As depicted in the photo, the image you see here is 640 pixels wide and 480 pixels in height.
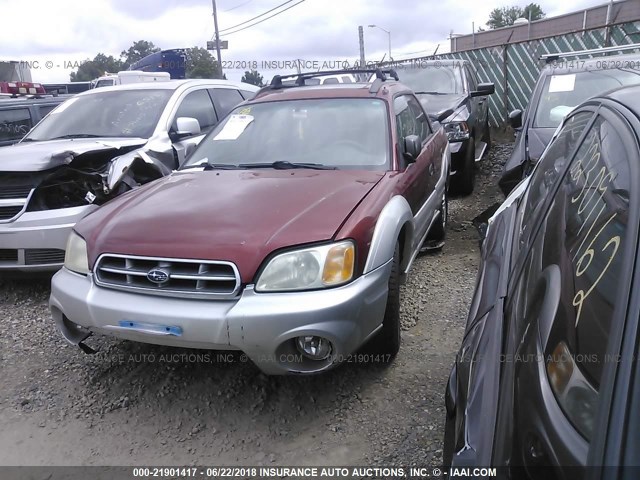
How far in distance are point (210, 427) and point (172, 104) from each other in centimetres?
380

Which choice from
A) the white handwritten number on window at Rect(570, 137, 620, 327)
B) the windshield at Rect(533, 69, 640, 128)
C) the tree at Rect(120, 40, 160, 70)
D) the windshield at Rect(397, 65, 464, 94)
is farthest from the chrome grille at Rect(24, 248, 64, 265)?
the tree at Rect(120, 40, 160, 70)

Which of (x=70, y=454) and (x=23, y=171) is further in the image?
(x=23, y=171)

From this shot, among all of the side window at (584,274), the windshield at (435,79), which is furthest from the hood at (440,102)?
the side window at (584,274)

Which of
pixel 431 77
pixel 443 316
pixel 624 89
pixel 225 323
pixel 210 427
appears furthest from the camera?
pixel 431 77

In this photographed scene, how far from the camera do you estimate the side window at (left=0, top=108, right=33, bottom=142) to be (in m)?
6.59

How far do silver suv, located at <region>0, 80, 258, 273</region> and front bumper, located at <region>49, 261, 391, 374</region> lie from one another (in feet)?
5.89

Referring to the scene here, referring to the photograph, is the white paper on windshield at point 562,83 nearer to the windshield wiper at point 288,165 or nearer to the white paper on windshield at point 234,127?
the windshield wiper at point 288,165

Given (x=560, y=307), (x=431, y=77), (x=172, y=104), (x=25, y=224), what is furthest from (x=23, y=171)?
(x=431, y=77)

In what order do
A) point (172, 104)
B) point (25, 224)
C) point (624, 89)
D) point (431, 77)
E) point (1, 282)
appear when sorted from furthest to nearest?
point (431, 77), point (172, 104), point (1, 282), point (25, 224), point (624, 89)

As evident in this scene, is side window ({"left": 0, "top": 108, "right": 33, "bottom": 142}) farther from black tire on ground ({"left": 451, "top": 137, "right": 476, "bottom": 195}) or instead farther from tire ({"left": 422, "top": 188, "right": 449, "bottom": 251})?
black tire on ground ({"left": 451, "top": 137, "right": 476, "bottom": 195})

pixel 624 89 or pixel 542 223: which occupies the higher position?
pixel 624 89

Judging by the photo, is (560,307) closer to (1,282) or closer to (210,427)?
(210,427)

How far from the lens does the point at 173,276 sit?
8.14ft

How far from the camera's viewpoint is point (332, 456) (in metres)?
2.40
